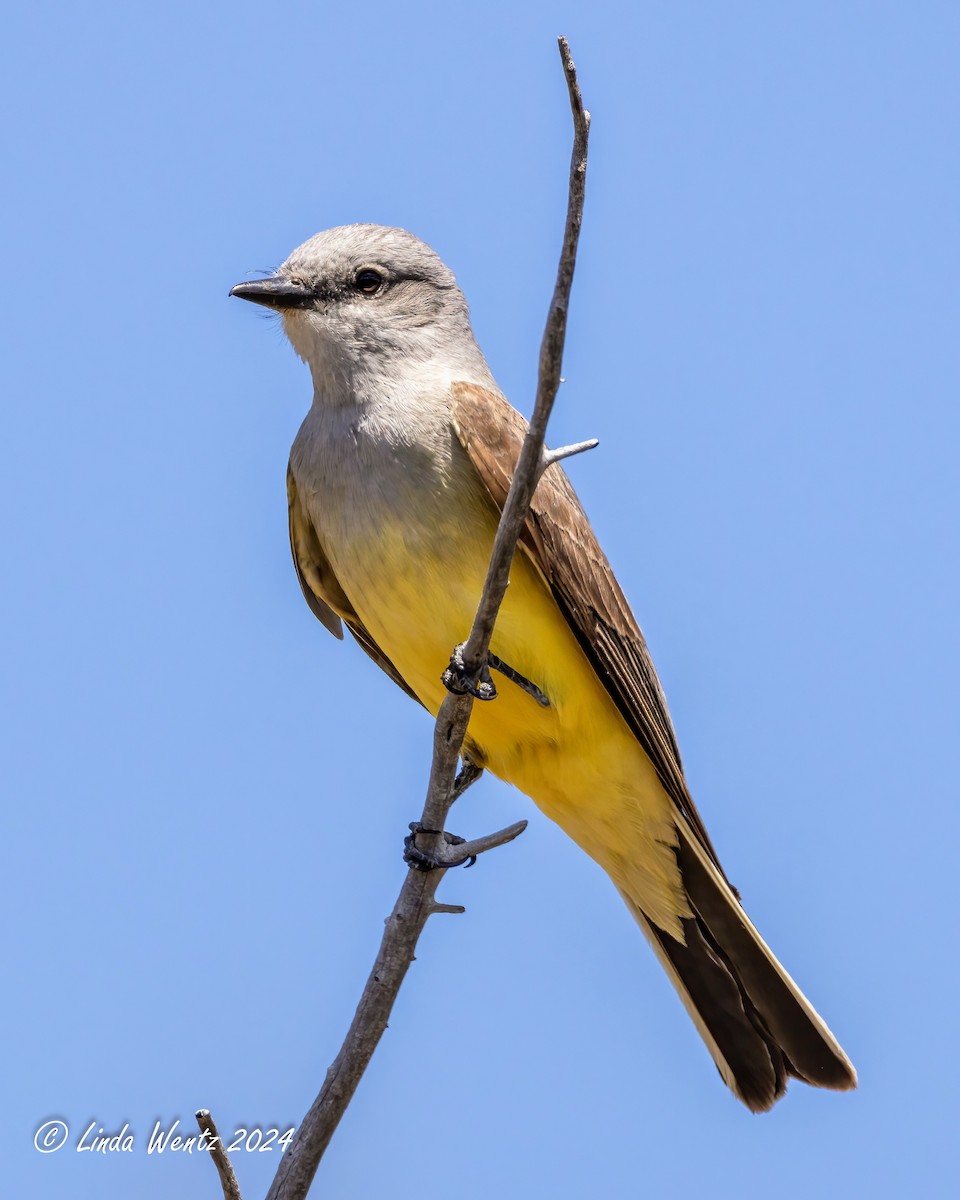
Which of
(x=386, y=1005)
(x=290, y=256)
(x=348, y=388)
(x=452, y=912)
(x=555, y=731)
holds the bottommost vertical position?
(x=386, y=1005)

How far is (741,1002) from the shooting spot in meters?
6.11

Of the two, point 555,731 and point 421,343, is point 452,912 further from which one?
point 421,343

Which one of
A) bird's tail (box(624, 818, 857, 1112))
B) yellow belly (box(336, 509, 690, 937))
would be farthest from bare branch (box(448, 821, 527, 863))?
bird's tail (box(624, 818, 857, 1112))

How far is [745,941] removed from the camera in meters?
6.14

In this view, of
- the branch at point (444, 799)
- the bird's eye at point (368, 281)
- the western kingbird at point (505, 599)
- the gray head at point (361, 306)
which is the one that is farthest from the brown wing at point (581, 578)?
the branch at point (444, 799)

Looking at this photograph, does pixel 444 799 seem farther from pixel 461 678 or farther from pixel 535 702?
pixel 535 702

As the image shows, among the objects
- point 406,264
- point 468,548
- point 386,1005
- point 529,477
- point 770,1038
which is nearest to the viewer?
point 529,477

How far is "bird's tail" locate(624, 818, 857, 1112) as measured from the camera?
5.93m

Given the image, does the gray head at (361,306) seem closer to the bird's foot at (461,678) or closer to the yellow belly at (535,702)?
the yellow belly at (535,702)

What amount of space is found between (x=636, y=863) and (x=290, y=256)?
9.92 feet

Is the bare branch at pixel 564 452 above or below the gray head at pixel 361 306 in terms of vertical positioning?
below

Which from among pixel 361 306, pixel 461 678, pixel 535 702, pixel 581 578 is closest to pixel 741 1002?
pixel 535 702

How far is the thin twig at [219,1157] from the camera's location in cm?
384

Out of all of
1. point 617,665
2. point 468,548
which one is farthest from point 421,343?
point 617,665
